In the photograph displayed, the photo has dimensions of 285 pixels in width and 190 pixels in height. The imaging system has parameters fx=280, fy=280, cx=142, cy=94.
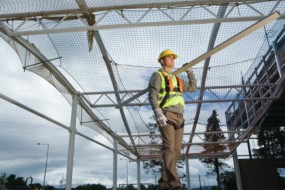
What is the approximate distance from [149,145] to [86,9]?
8.86 meters

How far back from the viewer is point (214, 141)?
50.6 feet

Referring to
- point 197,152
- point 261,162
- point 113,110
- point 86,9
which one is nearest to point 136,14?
point 86,9

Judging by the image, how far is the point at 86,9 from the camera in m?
4.80

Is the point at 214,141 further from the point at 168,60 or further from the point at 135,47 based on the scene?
the point at 168,60

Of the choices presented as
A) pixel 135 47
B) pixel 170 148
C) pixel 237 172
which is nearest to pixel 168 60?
pixel 170 148

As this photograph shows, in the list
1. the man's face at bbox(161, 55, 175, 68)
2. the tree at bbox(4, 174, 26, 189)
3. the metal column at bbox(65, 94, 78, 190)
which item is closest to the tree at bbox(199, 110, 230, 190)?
the metal column at bbox(65, 94, 78, 190)

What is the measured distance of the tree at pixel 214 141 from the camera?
11047 millimetres

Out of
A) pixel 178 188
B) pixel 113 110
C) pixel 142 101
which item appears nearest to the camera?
pixel 178 188

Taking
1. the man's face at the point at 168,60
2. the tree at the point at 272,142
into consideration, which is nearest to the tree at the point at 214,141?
the tree at the point at 272,142

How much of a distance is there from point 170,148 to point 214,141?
13021 mm

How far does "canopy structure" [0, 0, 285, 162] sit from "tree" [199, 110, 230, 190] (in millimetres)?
1045

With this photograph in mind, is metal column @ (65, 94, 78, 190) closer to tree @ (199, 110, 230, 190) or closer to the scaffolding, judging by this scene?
the scaffolding

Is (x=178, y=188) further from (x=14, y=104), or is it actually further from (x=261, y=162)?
(x=261, y=162)

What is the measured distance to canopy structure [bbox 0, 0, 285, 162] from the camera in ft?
15.8
